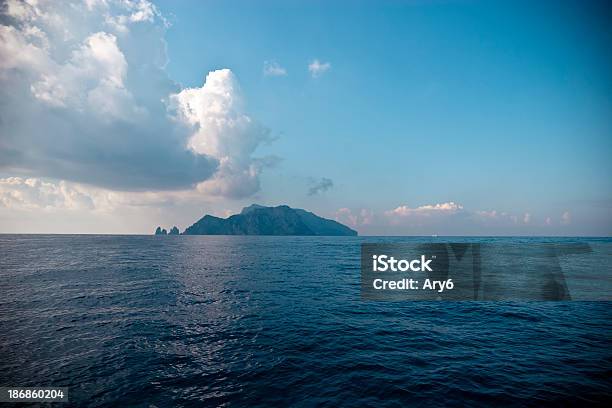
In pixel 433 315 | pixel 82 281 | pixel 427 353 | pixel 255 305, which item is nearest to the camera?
pixel 427 353

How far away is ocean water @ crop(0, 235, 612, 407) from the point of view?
11.9 metres

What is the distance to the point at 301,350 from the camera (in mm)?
16250

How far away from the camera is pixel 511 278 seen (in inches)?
1695

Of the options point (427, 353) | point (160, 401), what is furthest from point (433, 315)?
point (160, 401)

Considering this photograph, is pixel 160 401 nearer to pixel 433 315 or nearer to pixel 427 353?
pixel 427 353

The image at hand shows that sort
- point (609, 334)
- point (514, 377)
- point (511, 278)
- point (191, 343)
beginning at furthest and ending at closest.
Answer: point (511, 278)
point (609, 334)
point (191, 343)
point (514, 377)

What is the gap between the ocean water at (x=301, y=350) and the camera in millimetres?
11883

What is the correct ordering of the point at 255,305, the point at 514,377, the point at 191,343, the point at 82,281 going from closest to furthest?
the point at 514,377
the point at 191,343
the point at 255,305
the point at 82,281

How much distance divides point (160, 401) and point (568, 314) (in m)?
33.9

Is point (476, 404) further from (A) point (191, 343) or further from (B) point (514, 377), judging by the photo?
(A) point (191, 343)

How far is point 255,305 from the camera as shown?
86.3 feet

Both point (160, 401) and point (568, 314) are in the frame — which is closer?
point (160, 401)

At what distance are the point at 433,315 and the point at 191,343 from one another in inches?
803

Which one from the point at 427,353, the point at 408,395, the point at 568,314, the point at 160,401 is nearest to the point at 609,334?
the point at 568,314
